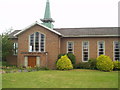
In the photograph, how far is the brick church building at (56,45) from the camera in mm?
23578

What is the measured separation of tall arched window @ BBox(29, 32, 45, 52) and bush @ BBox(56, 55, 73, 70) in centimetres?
371

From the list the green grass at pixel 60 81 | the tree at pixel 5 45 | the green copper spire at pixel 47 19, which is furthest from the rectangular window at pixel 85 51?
the tree at pixel 5 45

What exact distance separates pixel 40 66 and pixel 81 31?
28.5 ft

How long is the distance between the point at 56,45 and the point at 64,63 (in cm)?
328

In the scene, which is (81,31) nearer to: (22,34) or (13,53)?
(22,34)

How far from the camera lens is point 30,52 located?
23438 millimetres

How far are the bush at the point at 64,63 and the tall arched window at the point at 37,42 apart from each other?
371cm

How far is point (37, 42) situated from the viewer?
24.1m

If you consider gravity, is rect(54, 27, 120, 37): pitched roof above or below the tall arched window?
above

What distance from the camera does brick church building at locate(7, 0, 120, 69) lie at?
77.4ft

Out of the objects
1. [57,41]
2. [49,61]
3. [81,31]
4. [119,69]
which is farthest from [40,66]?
[119,69]

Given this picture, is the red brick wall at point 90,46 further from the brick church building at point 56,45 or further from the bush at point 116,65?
the bush at point 116,65

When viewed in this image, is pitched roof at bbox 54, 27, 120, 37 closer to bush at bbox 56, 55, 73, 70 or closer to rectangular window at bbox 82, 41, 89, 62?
rectangular window at bbox 82, 41, 89, 62

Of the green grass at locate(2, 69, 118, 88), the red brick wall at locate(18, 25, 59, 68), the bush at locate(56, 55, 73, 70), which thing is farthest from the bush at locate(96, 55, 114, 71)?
the green grass at locate(2, 69, 118, 88)
